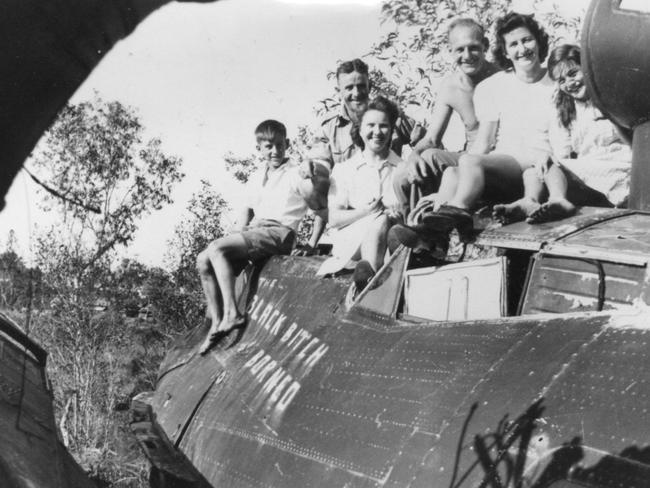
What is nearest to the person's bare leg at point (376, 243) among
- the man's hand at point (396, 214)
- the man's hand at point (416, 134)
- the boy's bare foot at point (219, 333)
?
the man's hand at point (396, 214)

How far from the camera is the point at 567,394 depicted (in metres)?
3.55

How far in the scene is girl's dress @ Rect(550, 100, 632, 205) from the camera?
6.80 metres

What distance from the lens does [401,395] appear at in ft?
15.0

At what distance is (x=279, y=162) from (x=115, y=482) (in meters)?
7.31

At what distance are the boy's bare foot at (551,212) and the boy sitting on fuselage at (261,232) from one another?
12.4 feet

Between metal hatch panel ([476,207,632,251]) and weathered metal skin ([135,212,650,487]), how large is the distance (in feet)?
0.08

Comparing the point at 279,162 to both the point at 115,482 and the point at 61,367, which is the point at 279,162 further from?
the point at 61,367

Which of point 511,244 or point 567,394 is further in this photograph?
point 511,244

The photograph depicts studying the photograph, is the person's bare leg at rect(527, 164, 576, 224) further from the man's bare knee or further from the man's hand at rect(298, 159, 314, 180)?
the man's hand at rect(298, 159, 314, 180)

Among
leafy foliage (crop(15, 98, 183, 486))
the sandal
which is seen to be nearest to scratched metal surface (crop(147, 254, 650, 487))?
the sandal

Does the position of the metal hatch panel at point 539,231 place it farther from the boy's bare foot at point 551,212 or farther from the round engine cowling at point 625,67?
the round engine cowling at point 625,67

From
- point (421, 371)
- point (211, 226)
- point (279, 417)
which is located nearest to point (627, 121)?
point (421, 371)

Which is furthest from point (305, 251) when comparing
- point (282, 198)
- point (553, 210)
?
point (553, 210)

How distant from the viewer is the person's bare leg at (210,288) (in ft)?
28.1
